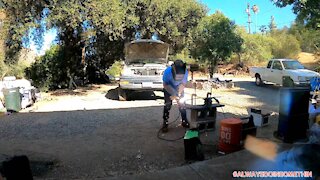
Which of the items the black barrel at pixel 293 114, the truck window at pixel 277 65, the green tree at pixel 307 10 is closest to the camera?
the black barrel at pixel 293 114

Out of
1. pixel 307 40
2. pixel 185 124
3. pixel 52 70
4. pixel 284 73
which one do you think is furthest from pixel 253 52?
pixel 185 124

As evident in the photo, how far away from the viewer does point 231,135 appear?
558 cm

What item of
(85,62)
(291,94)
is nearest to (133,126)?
(291,94)

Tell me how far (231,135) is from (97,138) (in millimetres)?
2757

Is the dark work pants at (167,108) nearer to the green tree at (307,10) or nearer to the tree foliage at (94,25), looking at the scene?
the tree foliage at (94,25)

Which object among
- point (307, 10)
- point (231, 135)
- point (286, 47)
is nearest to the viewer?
point (231, 135)

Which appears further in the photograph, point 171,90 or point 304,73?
point 304,73

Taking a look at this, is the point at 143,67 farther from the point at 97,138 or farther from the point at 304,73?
the point at 304,73

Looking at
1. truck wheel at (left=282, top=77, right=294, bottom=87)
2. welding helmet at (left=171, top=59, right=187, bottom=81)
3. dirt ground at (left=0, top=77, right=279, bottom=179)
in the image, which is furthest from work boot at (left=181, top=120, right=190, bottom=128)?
truck wheel at (left=282, top=77, right=294, bottom=87)

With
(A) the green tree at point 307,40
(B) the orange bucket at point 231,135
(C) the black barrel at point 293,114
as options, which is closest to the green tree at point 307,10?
(C) the black barrel at point 293,114

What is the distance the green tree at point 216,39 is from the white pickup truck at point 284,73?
2004mm

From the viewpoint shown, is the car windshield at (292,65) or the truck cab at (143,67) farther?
the car windshield at (292,65)

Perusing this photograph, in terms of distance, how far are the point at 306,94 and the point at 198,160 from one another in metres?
2.48

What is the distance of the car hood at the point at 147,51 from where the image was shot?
1273 cm
